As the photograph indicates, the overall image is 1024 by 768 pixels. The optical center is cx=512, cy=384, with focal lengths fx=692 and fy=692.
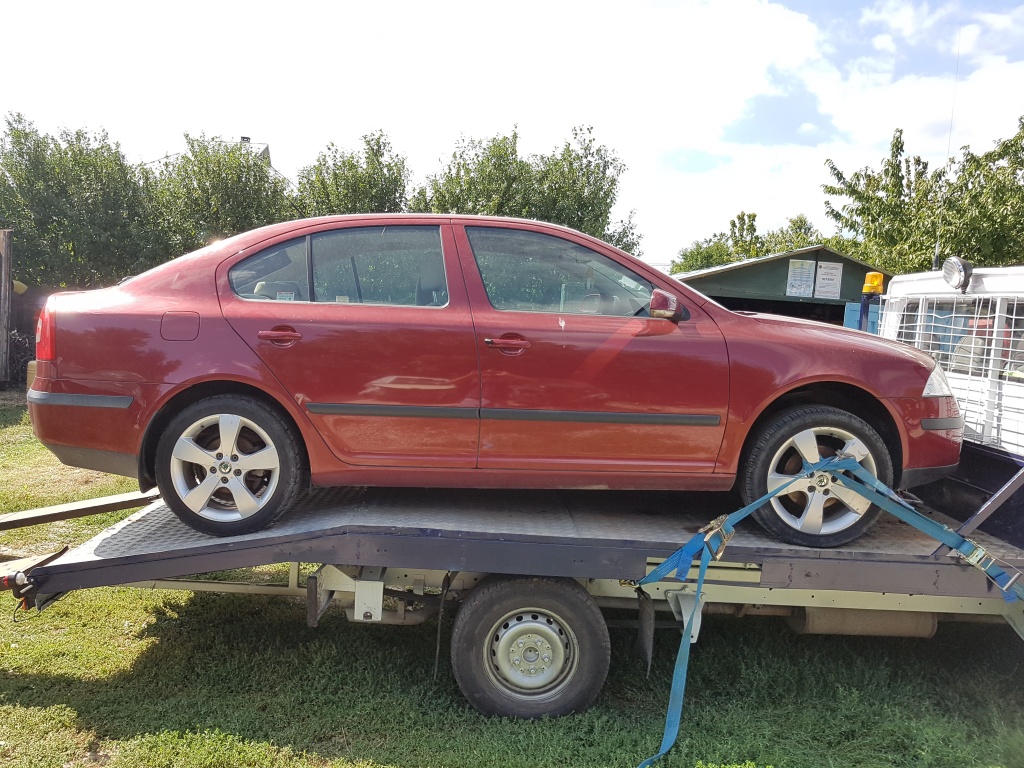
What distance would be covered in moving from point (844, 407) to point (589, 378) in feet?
4.27

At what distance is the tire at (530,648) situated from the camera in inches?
119

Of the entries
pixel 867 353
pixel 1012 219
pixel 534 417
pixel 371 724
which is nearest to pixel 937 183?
pixel 1012 219

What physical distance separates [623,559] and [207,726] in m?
1.89

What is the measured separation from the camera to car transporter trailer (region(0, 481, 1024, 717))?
2.95 m

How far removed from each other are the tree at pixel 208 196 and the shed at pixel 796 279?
907cm

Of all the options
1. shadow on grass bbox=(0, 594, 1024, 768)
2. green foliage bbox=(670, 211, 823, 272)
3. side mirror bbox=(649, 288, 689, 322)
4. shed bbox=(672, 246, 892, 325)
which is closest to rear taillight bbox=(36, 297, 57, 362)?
shadow on grass bbox=(0, 594, 1024, 768)

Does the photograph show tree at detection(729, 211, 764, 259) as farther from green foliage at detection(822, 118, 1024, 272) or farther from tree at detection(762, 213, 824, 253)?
green foliage at detection(822, 118, 1024, 272)

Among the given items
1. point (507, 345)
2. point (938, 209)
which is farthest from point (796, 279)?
point (507, 345)

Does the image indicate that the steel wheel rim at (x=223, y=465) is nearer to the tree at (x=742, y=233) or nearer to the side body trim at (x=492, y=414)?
the side body trim at (x=492, y=414)

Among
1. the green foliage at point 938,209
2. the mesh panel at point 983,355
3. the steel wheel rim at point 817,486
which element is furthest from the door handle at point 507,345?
the green foliage at point 938,209

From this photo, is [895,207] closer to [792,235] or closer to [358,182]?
[358,182]

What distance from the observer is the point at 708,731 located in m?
3.01

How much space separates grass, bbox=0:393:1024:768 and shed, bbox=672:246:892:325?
1001 centimetres

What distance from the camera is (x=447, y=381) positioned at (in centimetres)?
304
